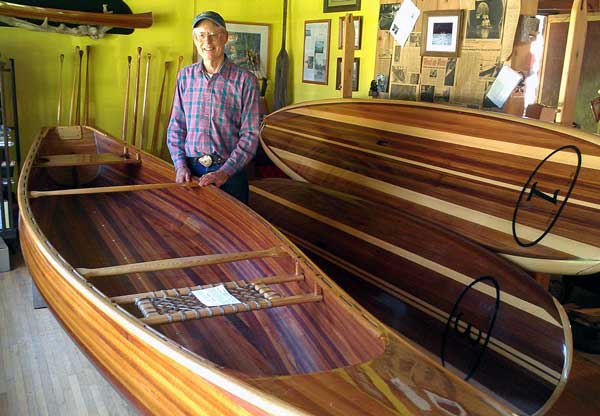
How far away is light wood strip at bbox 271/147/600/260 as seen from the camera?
7.00 feet

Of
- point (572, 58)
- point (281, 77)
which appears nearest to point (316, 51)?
point (281, 77)

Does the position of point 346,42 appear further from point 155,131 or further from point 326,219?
point 155,131

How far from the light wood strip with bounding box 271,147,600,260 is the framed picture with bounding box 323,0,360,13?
4.37 feet

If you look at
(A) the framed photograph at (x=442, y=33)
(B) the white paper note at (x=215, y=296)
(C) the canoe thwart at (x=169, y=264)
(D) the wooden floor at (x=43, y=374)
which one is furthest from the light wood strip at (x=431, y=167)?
(D) the wooden floor at (x=43, y=374)

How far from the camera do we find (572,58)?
2260 millimetres

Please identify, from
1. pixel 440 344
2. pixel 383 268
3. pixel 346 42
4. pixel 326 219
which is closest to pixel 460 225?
pixel 383 268

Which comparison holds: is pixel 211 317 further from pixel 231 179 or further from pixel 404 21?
pixel 404 21

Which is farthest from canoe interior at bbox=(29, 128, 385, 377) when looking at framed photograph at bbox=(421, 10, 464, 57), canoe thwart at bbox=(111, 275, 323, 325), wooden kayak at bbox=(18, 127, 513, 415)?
framed photograph at bbox=(421, 10, 464, 57)

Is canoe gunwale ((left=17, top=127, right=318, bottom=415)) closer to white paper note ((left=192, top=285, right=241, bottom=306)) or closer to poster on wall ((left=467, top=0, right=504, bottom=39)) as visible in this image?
white paper note ((left=192, top=285, right=241, bottom=306))

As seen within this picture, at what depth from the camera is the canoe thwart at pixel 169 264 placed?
5.78ft

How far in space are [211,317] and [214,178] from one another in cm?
89

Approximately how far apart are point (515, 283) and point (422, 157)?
35.1 inches

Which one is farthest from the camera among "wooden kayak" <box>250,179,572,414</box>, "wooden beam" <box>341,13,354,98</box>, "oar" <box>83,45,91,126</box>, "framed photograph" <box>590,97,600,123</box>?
"oar" <box>83,45,91,126</box>

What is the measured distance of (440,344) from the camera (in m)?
2.25
